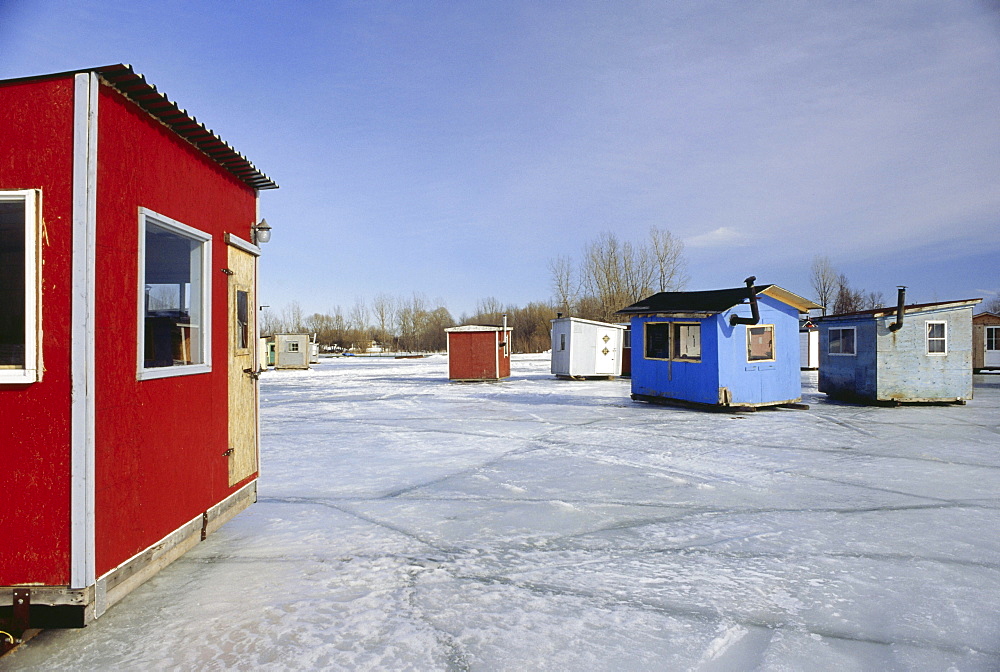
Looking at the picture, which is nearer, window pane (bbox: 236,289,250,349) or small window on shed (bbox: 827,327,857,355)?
window pane (bbox: 236,289,250,349)

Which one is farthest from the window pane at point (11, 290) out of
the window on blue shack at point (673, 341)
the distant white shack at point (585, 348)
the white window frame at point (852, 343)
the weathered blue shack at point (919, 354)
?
the distant white shack at point (585, 348)

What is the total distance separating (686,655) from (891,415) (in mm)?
13406

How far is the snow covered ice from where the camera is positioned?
316cm

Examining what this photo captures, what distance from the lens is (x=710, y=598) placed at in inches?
150

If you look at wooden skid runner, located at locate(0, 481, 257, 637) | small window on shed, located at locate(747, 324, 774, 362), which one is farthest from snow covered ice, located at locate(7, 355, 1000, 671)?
small window on shed, located at locate(747, 324, 774, 362)

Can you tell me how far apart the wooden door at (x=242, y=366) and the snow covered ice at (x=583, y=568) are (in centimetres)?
65

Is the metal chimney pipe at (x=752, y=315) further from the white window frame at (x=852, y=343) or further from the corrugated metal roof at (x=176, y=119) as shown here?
the corrugated metal roof at (x=176, y=119)

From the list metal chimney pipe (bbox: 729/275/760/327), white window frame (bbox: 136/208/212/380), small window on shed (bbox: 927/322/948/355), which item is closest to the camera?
white window frame (bbox: 136/208/212/380)

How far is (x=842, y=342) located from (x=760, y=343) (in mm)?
4009

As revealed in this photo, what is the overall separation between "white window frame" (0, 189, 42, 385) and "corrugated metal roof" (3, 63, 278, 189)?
70 centimetres

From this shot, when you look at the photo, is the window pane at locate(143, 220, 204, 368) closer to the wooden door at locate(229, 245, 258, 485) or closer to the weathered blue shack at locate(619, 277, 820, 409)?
the wooden door at locate(229, 245, 258, 485)

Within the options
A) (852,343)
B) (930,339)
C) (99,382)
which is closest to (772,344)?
(852,343)

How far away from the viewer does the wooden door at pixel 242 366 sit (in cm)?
521

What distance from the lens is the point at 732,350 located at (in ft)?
46.0
